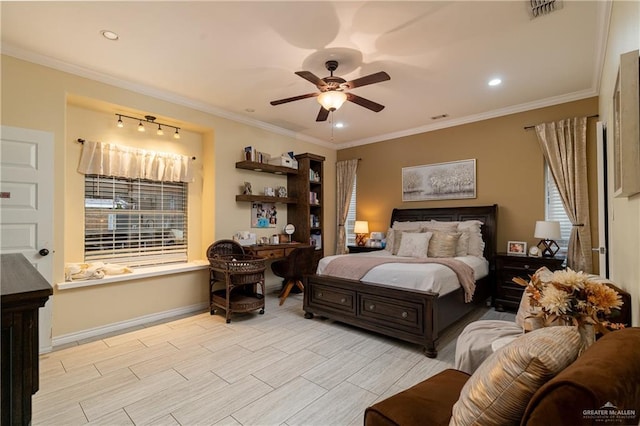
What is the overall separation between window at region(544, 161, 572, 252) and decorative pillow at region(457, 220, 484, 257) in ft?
2.91

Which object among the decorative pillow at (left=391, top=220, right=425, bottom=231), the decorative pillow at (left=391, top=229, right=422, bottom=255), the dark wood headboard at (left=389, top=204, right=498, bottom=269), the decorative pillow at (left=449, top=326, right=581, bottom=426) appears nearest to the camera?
the decorative pillow at (left=449, top=326, right=581, bottom=426)

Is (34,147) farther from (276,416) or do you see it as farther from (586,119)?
(586,119)

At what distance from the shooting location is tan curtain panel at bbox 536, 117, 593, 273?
3.63m

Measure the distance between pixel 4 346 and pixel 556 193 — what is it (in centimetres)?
530

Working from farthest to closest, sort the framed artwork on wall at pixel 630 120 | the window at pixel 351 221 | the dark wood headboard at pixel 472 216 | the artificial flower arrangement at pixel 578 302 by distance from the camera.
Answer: the window at pixel 351 221 < the dark wood headboard at pixel 472 216 < the framed artwork on wall at pixel 630 120 < the artificial flower arrangement at pixel 578 302

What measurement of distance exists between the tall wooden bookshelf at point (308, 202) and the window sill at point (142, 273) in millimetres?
1754

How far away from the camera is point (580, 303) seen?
1.12 metres

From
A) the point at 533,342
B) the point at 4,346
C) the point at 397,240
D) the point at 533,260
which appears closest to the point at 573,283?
the point at 533,342

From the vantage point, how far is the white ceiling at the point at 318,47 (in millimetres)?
2301

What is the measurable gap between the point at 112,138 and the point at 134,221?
1092mm

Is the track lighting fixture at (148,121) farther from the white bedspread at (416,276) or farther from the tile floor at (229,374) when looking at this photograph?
the white bedspread at (416,276)

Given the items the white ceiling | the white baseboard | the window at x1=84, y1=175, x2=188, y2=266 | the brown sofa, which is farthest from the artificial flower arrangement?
the window at x1=84, y1=175, x2=188, y2=266

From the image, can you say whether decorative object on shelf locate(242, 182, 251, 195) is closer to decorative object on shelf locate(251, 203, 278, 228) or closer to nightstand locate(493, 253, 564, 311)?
decorative object on shelf locate(251, 203, 278, 228)

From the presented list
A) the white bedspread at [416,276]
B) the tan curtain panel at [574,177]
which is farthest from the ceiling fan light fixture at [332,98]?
the tan curtain panel at [574,177]
